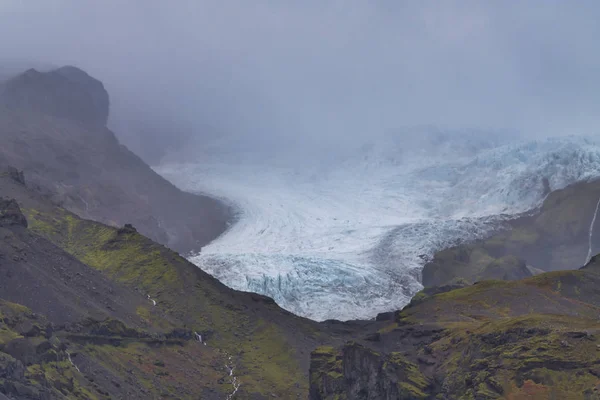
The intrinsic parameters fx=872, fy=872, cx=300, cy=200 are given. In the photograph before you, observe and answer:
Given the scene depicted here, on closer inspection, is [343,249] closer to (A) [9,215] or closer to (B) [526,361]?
(A) [9,215]

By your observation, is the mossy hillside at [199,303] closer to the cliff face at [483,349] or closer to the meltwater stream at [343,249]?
the cliff face at [483,349]

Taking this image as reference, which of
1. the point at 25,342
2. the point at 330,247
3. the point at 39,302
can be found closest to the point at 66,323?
the point at 39,302

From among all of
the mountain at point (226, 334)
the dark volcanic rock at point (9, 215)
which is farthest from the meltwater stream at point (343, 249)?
the dark volcanic rock at point (9, 215)

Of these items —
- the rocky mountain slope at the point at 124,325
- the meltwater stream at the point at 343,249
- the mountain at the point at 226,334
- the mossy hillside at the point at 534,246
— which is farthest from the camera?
the mossy hillside at the point at 534,246

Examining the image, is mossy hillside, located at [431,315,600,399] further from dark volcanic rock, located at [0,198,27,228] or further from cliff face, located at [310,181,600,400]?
dark volcanic rock, located at [0,198,27,228]

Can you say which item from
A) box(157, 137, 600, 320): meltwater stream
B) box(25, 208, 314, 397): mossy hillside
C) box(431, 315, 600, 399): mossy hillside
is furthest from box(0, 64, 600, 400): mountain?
box(157, 137, 600, 320): meltwater stream

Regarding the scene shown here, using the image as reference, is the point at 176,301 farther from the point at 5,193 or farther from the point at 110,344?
the point at 5,193
